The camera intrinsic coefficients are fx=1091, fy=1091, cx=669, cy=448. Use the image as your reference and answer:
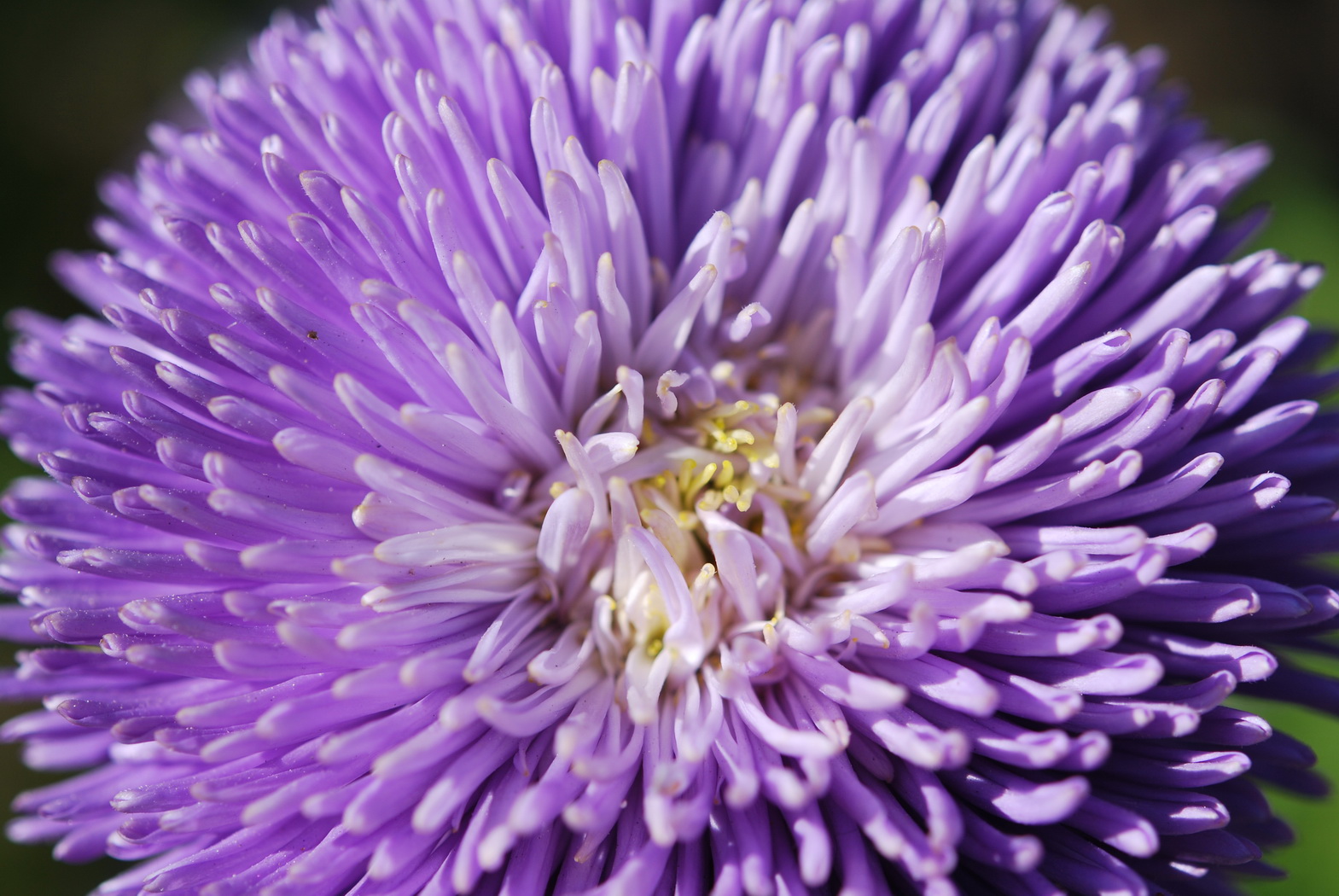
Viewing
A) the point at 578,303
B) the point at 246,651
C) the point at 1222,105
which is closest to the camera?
the point at 246,651

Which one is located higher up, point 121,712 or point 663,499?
point 663,499

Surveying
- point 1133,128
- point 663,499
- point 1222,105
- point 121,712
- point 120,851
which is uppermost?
point 1222,105

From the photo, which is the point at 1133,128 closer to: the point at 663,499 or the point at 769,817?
the point at 663,499

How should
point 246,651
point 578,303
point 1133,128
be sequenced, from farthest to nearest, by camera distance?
1. point 1133,128
2. point 578,303
3. point 246,651

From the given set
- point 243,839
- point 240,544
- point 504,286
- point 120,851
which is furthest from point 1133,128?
point 120,851

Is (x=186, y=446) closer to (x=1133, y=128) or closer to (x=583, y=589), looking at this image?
(x=583, y=589)

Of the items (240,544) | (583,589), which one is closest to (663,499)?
(583,589)

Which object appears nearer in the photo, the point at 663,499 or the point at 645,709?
the point at 645,709
